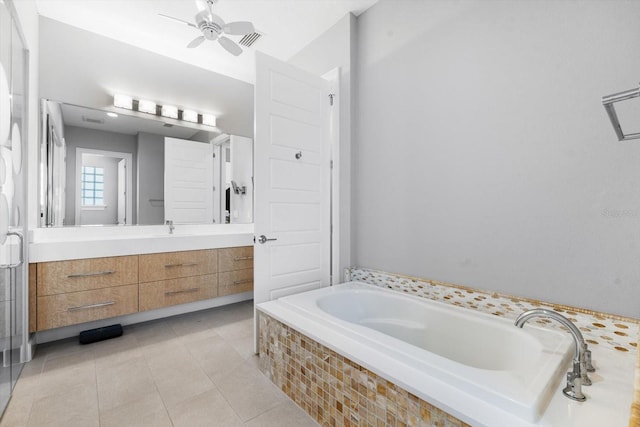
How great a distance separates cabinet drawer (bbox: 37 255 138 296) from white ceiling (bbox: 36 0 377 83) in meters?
2.15

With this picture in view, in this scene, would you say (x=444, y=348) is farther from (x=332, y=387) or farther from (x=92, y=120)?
(x=92, y=120)

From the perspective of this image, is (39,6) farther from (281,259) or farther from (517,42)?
(517,42)

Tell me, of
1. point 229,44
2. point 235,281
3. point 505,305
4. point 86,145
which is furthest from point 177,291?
point 505,305

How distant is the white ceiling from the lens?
2486mm

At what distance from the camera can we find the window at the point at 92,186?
2.73 metres

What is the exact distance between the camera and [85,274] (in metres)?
2.33

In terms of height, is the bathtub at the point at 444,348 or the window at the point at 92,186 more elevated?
the window at the point at 92,186

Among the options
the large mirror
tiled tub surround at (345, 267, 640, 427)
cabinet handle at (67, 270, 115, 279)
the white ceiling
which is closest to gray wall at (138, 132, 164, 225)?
the large mirror

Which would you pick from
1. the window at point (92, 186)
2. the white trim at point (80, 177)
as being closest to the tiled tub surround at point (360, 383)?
the white trim at point (80, 177)

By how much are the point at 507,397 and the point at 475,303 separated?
0.97m

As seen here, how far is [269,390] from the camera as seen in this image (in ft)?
5.91

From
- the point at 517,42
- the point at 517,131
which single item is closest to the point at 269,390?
the point at 517,131

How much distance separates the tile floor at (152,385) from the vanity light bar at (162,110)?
7.28 feet

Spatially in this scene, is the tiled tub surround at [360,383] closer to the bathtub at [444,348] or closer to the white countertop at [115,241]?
the bathtub at [444,348]
